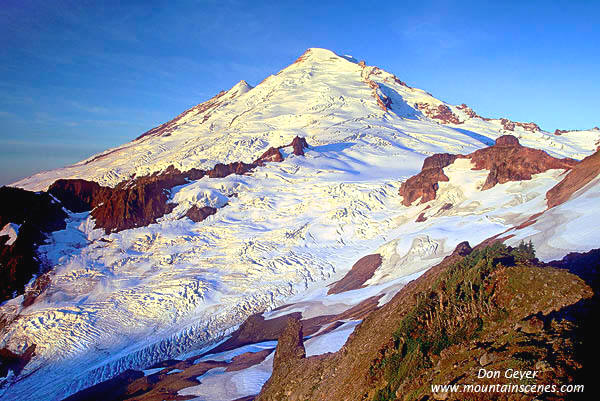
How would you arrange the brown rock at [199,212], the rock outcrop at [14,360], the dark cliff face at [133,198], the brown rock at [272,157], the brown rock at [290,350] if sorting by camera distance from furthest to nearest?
the brown rock at [272,157] → the dark cliff face at [133,198] → the brown rock at [199,212] → the rock outcrop at [14,360] → the brown rock at [290,350]

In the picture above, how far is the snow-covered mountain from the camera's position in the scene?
28.5 metres

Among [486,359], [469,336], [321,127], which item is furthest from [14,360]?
[321,127]

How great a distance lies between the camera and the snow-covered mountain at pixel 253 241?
1121 inches

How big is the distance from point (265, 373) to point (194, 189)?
144 feet

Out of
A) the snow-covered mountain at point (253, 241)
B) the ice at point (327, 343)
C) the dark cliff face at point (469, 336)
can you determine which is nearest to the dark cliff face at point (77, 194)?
the snow-covered mountain at point (253, 241)

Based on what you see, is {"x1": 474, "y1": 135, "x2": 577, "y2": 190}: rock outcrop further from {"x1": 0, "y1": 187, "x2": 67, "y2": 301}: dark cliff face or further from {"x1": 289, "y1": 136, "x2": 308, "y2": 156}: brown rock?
{"x1": 0, "y1": 187, "x2": 67, "y2": 301}: dark cliff face

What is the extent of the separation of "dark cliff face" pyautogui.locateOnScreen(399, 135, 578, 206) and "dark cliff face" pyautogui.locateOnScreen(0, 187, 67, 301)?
46.2m

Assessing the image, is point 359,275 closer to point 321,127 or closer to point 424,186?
point 424,186

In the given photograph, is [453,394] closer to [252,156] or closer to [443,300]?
[443,300]

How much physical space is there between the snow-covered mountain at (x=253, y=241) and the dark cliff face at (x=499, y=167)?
0.69 m

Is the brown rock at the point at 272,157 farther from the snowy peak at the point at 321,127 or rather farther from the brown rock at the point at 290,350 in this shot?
the brown rock at the point at 290,350

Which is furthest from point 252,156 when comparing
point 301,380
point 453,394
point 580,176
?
point 453,394

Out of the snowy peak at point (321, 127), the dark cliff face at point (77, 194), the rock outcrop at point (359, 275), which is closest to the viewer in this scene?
the rock outcrop at point (359, 275)

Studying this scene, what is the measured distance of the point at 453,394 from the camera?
549 centimetres
